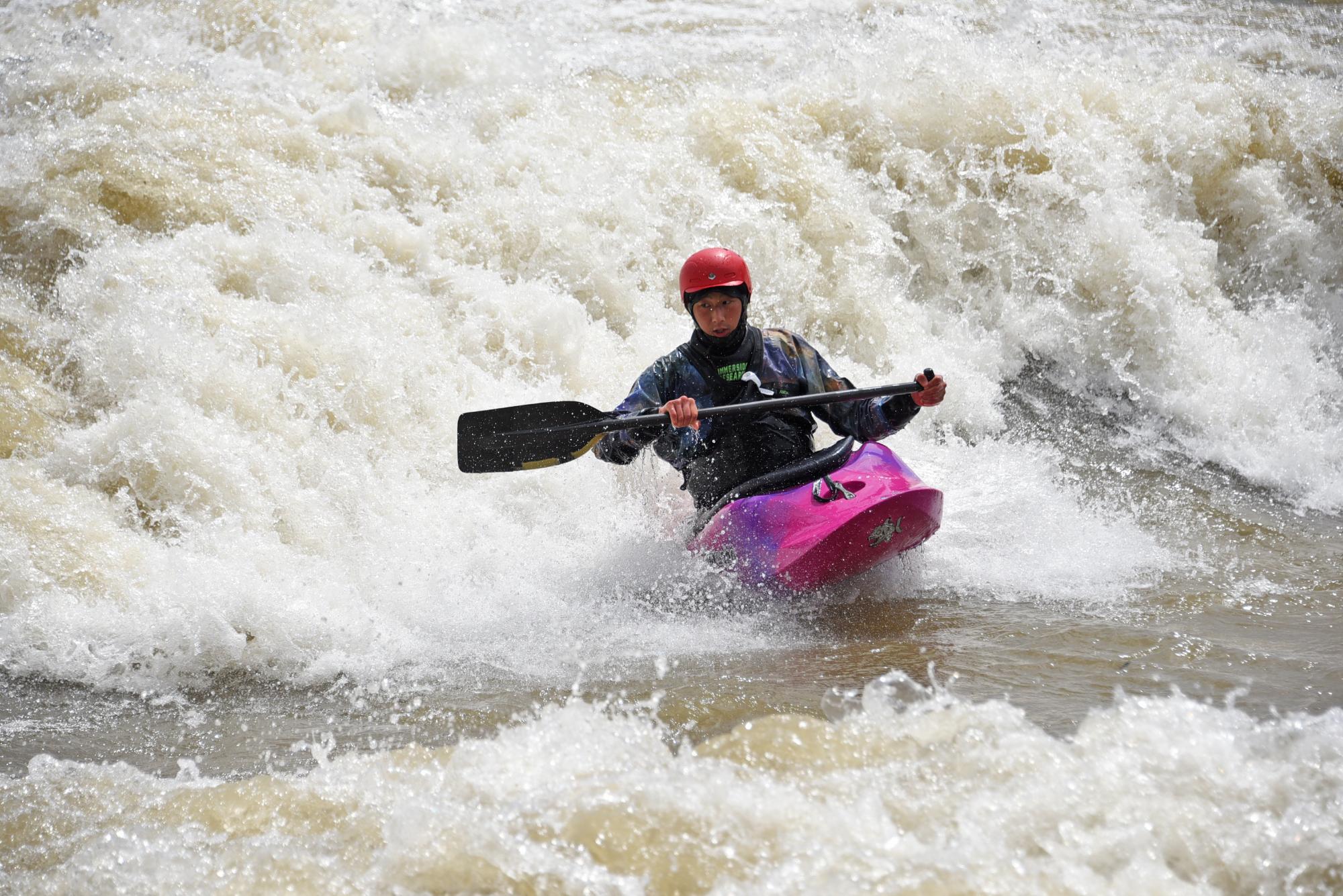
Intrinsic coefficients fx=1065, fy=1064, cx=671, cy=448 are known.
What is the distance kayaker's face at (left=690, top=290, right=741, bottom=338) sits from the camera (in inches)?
150

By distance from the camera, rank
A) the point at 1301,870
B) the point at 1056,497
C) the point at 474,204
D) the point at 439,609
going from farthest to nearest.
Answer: the point at 474,204
the point at 1056,497
the point at 439,609
the point at 1301,870

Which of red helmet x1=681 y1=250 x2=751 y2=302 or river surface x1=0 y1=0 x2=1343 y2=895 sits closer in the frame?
river surface x1=0 y1=0 x2=1343 y2=895

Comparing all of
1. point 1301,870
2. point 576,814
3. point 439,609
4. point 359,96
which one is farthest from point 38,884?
point 359,96

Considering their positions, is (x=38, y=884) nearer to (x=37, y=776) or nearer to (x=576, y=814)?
(x=37, y=776)

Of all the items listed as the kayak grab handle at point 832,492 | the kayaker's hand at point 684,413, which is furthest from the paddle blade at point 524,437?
the kayak grab handle at point 832,492

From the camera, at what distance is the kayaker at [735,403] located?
154 inches

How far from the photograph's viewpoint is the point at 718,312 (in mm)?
3828

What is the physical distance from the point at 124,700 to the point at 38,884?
112 centimetres

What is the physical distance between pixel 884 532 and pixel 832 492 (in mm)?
222

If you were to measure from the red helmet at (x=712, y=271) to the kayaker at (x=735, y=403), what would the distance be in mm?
16

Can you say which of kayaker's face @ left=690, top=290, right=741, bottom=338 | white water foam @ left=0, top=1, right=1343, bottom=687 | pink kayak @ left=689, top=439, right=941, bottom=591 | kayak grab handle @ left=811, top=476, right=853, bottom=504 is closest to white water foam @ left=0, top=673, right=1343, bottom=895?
white water foam @ left=0, top=1, right=1343, bottom=687

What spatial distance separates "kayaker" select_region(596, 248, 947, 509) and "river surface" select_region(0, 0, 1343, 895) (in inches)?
14.7

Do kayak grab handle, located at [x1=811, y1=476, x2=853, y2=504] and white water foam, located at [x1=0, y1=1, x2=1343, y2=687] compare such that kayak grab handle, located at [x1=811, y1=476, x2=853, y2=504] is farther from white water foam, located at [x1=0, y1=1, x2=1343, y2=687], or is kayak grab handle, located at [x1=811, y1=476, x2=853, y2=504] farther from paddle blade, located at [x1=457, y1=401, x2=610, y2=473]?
paddle blade, located at [x1=457, y1=401, x2=610, y2=473]

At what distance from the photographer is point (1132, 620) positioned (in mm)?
3299
